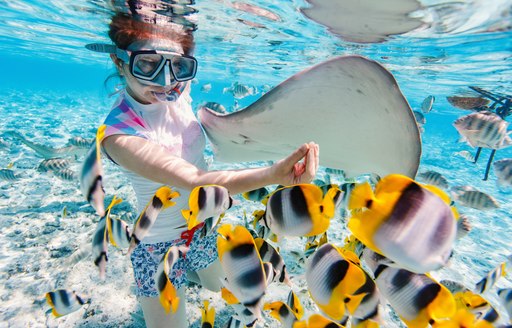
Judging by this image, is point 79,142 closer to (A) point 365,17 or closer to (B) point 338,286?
(A) point 365,17

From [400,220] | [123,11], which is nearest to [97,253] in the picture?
[400,220]

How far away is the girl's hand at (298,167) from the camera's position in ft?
6.40

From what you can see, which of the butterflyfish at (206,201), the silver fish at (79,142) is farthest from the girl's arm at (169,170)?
the silver fish at (79,142)

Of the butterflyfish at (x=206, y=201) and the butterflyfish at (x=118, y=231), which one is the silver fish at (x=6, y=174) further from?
the butterflyfish at (x=206, y=201)

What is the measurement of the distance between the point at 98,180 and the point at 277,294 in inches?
164

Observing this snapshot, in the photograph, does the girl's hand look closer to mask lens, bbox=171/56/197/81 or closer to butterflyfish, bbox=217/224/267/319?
butterflyfish, bbox=217/224/267/319

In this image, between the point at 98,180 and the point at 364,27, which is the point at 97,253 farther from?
the point at 364,27

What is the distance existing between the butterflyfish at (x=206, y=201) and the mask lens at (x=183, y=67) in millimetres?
1608

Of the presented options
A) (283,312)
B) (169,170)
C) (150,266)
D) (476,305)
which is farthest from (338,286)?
(150,266)

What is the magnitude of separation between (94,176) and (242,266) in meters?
1.21

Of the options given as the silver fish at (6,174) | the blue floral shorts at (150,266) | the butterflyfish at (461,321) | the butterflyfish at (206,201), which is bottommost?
the silver fish at (6,174)

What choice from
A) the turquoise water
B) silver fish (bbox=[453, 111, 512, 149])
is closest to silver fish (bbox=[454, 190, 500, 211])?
silver fish (bbox=[453, 111, 512, 149])

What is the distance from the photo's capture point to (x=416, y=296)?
1.87m

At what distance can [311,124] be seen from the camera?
309cm
